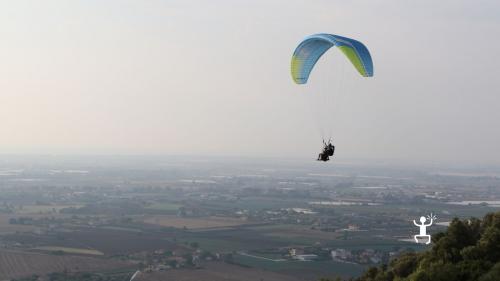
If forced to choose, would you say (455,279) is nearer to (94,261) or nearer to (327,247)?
(94,261)

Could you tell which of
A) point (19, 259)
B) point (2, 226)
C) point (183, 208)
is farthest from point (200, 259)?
point (183, 208)

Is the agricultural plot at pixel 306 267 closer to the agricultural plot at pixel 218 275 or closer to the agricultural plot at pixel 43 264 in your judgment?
the agricultural plot at pixel 218 275

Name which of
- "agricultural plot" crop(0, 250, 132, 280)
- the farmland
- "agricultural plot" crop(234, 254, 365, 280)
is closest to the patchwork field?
the farmland

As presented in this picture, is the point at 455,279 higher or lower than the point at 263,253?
higher

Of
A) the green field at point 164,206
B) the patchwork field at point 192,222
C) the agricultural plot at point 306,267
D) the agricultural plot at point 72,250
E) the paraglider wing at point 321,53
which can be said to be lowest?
the agricultural plot at point 72,250

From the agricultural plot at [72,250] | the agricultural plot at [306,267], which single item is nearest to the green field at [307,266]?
the agricultural plot at [306,267]

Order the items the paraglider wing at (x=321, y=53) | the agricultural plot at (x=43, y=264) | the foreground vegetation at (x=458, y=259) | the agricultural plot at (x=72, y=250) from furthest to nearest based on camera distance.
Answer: the agricultural plot at (x=72, y=250) → the agricultural plot at (x=43, y=264) → the paraglider wing at (x=321, y=53) → the foreground vegetation at (x=458, y=259)
